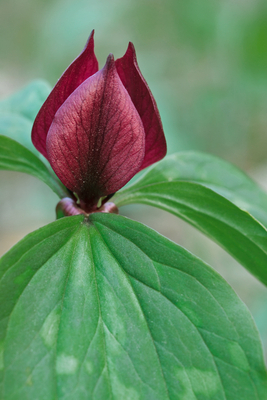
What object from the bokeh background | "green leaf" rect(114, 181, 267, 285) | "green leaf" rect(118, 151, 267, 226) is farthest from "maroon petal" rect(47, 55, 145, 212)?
the bokeh background

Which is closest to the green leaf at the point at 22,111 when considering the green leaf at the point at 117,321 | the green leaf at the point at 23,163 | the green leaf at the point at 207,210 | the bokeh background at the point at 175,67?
the green leaf at the point at 23,163

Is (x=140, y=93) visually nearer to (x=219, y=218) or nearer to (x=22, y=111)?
(x=219, y=218)

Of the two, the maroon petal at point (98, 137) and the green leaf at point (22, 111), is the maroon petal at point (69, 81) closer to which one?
the maroon petal at point (98, 137)

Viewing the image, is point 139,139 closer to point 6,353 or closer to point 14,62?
point 6,353

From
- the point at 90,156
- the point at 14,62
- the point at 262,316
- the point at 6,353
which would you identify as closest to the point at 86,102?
the point at 90,156

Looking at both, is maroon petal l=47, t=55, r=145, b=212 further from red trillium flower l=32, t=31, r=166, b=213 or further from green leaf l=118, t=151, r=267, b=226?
green leaf l=118, t=151, r=267, b=226

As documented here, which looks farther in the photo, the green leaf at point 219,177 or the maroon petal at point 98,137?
the green leaf at point 219,177

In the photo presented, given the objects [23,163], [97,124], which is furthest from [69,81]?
[23,163]
